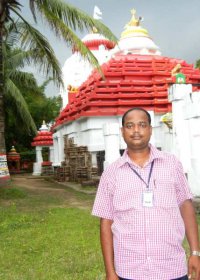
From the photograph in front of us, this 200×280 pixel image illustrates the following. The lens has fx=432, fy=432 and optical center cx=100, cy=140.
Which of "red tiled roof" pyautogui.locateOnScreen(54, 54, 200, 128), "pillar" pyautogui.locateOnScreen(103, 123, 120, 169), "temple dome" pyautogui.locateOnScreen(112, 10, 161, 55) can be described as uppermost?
"temple dome" pyautogui.locateOnScreen(112, 10, 161, 55)

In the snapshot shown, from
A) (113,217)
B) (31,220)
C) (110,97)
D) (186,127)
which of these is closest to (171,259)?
(113,217)

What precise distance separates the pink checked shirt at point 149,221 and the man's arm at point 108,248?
3 centimetres

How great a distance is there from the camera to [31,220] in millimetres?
7754

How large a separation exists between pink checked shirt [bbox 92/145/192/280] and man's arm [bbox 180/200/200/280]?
0.19 ft

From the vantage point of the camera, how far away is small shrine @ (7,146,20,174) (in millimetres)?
27656

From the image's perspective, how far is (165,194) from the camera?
2.39 meters

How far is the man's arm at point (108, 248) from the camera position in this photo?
2410 mm

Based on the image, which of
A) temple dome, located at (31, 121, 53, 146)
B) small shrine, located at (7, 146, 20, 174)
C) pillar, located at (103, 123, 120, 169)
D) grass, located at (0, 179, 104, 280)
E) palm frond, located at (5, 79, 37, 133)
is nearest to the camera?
grass, located at (0, 179, 104, 280)

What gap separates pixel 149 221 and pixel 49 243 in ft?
12.7

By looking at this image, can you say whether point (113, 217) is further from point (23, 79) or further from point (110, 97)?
point (23, 79)

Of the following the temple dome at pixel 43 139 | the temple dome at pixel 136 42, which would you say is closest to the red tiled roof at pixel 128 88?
the temple dome at pixel 136 42

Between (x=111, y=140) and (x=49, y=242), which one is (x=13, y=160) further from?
(x=49, y=242)

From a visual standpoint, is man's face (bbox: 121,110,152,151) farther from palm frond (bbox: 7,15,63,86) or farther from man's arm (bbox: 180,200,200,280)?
palm frond (bbox: 7,15,63,86)

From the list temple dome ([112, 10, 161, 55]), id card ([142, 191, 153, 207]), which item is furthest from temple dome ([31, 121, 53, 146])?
id card ([142, 191, 153, 207])
